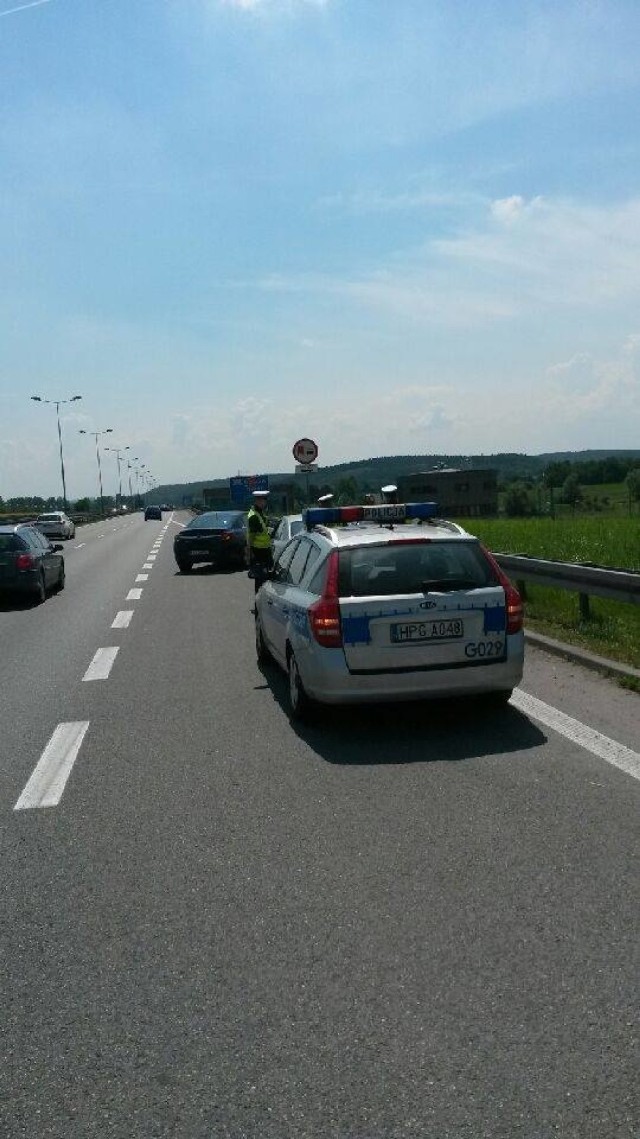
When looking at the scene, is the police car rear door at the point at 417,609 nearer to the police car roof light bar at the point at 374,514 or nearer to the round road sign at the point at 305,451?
the police car roof light bar at the point at 374,514

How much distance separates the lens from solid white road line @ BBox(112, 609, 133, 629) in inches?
589

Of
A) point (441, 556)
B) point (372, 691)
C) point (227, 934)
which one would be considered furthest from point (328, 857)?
point (441, 556)

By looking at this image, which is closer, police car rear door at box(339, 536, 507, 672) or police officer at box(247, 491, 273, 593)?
police car rear door at box(339, 536, 507, 672)

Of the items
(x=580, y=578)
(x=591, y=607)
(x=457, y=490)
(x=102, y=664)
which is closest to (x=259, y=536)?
(x=102, y=664)

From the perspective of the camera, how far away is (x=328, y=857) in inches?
191

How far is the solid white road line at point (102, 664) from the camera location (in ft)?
34.7

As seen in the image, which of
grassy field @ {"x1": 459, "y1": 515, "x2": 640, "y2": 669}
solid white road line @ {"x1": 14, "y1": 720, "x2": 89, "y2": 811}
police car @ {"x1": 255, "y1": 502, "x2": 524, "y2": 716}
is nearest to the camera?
solid white road line @ {"x1": 14, "y1": 720, "x2": 89, "y2": 811}

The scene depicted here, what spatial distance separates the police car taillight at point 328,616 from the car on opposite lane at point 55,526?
153 feet

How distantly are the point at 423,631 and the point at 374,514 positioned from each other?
163 cm

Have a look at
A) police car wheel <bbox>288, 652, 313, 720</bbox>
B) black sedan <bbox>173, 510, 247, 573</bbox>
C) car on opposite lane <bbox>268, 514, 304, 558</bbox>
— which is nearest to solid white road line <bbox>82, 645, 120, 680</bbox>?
police car wheel <bbox>288, 652, 313, 720</bbox>

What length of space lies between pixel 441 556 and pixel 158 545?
122ft

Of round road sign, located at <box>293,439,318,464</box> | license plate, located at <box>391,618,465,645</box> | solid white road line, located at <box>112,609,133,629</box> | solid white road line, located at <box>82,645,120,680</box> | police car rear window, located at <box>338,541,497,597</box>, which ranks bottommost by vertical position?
solid white road line, located at <box>112,609,133,629</box>

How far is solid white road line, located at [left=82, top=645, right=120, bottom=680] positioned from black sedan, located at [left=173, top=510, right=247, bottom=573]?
43.0 feet

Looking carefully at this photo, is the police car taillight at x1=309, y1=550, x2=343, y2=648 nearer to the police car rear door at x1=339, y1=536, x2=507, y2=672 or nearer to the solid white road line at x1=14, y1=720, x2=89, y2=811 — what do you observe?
the police car rear door at x1=339, y1=536, x2=507, y2=672
